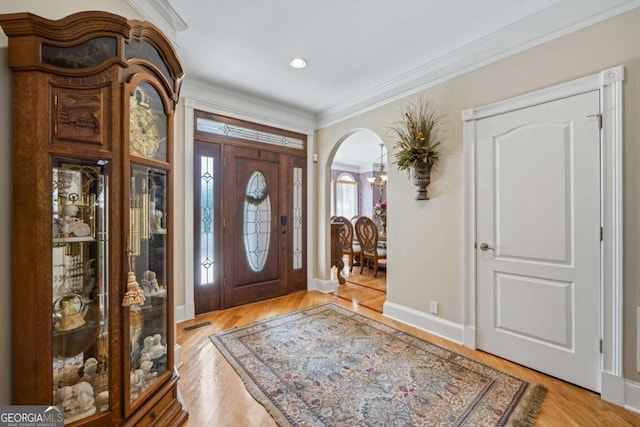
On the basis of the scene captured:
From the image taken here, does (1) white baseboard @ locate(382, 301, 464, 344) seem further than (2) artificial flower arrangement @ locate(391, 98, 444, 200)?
No

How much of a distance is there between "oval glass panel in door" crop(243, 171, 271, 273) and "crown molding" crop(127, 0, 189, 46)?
5.98 ft

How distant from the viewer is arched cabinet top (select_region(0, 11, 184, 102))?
108 cm

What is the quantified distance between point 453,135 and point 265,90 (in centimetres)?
224

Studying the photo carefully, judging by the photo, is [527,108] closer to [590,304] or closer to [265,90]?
[590,304]

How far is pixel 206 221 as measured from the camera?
329 cm

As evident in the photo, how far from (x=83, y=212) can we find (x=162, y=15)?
1.52 meters

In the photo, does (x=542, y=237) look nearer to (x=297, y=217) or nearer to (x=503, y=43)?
(x=503, y=43)

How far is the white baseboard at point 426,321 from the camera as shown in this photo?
8.45 ft

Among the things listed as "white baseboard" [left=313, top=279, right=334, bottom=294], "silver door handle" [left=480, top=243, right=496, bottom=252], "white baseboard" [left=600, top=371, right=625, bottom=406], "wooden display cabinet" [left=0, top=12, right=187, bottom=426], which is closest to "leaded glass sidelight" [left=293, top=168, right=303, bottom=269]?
"white baseboard" [left=313, top=279, right=334, bottom=294]

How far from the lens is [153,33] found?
4.50 ft

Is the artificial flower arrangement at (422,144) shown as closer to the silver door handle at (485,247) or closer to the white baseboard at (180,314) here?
the silver door handle at (485,247)

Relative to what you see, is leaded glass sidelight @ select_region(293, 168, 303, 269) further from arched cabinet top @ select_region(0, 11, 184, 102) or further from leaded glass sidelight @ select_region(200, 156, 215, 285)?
arched cabinet top @ select_region(0, 11, 184, 102)

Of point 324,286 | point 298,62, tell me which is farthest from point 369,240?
point 298,62

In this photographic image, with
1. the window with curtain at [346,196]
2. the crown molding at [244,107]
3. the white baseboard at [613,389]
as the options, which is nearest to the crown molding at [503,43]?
the crown molding at [244,107]
